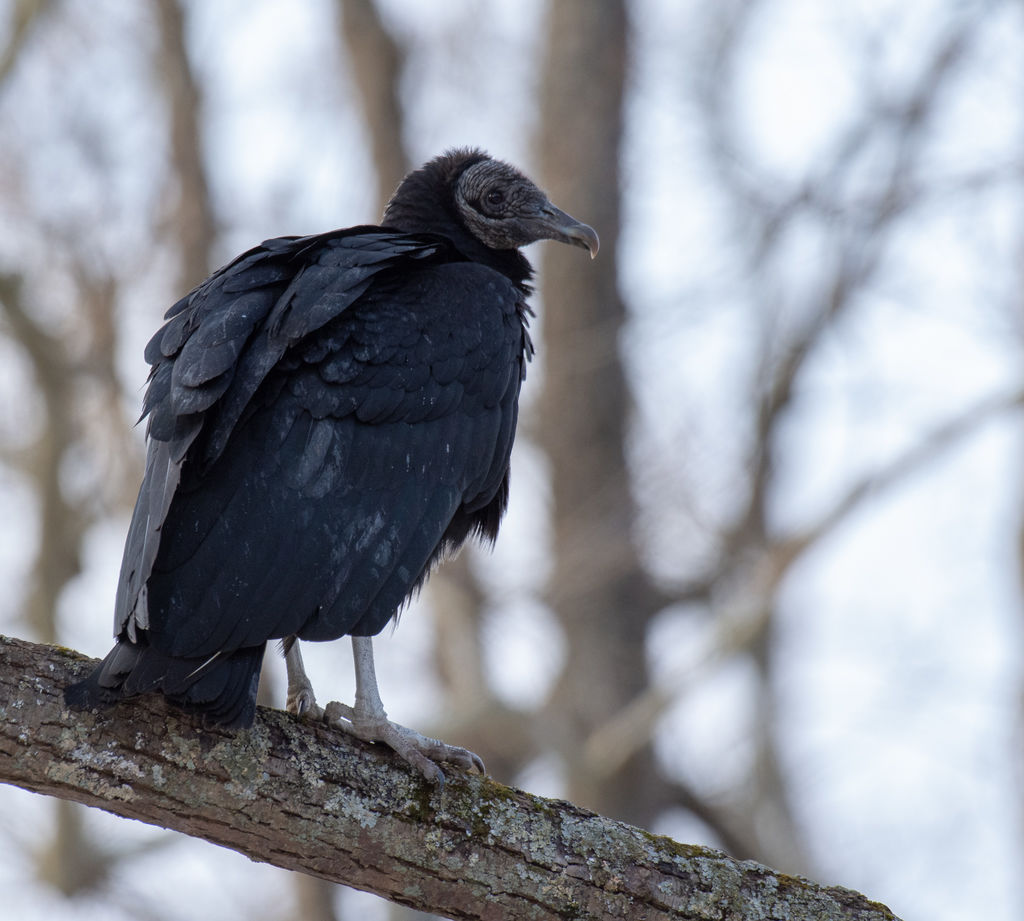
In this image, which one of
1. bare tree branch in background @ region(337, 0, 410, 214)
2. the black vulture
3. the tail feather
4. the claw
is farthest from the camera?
bare tree branch in background @ region(337, 0, 410, 214)

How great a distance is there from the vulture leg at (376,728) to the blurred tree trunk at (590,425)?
439 centimetres

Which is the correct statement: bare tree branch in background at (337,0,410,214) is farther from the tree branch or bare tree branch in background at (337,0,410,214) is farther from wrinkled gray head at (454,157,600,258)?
the tree branch

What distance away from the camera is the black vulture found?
9.64ft

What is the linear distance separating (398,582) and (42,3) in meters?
6.00

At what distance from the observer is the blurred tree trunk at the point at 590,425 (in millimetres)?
7879

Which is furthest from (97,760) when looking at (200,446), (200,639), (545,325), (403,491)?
(545,325)

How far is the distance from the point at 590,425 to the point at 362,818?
18.7 feet

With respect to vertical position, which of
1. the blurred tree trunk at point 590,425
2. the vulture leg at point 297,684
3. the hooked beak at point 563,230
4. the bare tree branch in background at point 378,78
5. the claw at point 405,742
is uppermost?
the bare tree branch in background at point 378,78

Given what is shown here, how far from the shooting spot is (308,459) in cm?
326

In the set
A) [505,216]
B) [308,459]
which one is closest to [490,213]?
[505,216]

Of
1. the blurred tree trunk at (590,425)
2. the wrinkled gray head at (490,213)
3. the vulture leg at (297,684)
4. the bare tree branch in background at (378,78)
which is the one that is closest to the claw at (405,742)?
the vulture leg at (297,684)

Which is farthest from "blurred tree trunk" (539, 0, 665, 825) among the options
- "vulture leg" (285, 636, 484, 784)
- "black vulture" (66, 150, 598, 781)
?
"vulture leg" (285, 636, 484, 784)

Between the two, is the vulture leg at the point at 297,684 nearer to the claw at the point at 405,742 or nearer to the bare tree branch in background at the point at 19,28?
the claw at the point at 405,742

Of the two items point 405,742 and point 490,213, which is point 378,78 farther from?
point 405,742
